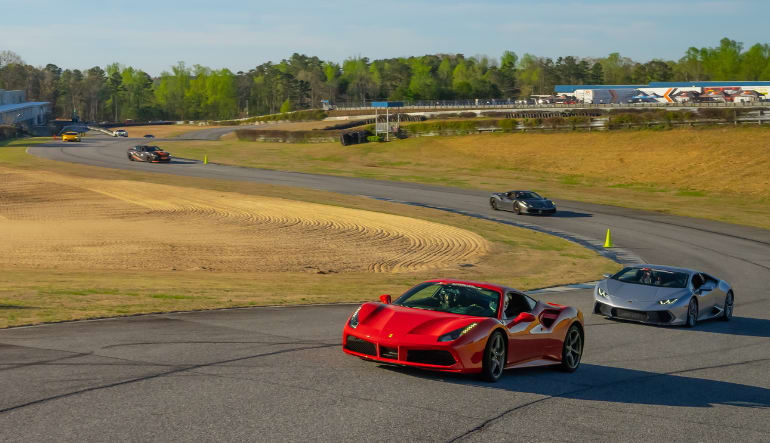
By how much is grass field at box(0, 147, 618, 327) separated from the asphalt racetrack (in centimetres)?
280

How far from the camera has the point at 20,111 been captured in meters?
160

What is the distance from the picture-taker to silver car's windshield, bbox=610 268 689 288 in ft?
62.4

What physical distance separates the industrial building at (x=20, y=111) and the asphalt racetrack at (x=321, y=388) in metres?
138

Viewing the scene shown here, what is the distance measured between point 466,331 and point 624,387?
101 inches

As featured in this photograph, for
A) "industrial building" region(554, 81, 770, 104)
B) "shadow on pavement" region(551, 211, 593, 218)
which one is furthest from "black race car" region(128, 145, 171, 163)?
"industrial building" region(554, 81, 770, 104)

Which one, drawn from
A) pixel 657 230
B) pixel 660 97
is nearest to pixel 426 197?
pixel 657 230

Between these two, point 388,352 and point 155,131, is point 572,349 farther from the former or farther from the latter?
point 155,131

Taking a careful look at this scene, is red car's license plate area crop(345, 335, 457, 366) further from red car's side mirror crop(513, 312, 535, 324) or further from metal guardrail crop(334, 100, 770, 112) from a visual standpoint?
metal guardrail crop(334, 100, 770, 112)

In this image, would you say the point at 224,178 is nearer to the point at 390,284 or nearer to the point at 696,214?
the point at 696,214

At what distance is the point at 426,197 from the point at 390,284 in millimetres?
27673

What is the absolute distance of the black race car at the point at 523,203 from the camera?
142 ft

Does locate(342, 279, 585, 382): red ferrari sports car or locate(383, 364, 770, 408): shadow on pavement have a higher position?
locate(342, 279, 585, 382): red ferrari sports car

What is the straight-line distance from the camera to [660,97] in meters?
126

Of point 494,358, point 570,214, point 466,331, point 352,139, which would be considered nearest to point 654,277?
point 494,358
